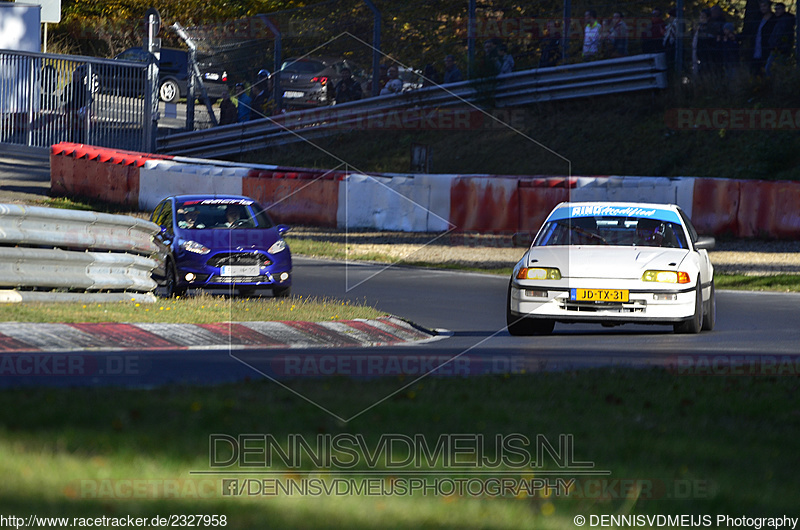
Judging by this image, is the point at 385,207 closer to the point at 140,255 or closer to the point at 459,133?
the point at 459,133

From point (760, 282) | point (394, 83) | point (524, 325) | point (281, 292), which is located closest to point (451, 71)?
point (394, 83)

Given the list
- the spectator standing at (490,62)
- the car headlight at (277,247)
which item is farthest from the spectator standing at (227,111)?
the car headlight at (277,247)

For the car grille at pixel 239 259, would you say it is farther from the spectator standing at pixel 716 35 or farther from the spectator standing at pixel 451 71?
the spectator standing at pixel 451 71

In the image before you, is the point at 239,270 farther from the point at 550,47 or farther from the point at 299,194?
the point at 550,47

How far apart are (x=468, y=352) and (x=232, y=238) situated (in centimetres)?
587

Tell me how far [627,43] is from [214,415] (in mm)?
22432

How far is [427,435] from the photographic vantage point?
611 cm

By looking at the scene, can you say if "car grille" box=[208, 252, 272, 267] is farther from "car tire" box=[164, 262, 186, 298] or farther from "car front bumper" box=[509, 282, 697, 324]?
"car front bumper" box=[509, 282, 697, 324]

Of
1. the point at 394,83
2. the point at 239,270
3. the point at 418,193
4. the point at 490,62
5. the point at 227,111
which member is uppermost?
the point at 490,62

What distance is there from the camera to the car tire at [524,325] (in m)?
12.1

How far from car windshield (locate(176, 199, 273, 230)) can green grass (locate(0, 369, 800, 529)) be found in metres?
8.24

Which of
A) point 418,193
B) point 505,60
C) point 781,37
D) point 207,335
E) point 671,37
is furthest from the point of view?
point 505,60

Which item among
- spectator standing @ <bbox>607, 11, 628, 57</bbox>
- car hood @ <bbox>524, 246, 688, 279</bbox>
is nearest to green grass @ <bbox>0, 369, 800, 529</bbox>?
car hood @ <bbox>524, 246, 688, 279</bbox>

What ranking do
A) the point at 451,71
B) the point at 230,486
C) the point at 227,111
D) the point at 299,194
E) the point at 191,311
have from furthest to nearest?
the point at 227,111
the point at 451,71
the point at 299,194
the point at 191,311
the point at 230,486
